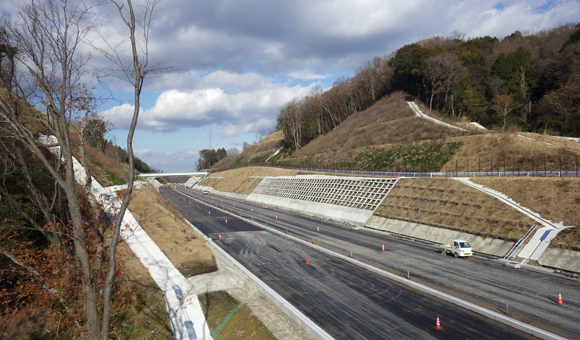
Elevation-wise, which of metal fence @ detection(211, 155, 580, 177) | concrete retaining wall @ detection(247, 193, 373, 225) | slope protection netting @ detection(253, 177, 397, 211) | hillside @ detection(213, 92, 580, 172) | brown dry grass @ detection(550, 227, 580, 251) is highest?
hillside @ detection(213, 92, 580, 172)

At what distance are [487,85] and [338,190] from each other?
4751 centimetres

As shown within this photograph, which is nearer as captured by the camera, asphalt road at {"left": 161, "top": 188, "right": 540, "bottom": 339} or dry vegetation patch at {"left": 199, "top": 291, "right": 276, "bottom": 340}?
asphalt road at {"left": 161, "top": 188, "right": 540, "bottom": 339}

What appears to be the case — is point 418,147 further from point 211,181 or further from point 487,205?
point 211,181

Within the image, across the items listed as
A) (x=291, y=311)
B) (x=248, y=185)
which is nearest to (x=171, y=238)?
(x=291, y=311)

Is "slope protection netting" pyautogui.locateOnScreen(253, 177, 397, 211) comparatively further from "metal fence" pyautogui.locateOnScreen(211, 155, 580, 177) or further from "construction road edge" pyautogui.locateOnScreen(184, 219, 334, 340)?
"construction road edge" pyautogui.locateOnScreen(184, 219, 334, 340)

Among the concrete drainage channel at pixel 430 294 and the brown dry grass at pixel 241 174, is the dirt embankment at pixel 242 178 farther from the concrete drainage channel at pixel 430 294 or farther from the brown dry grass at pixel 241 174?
the concrete drainage channel at pixel 430 294

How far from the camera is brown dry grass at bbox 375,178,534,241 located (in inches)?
1040

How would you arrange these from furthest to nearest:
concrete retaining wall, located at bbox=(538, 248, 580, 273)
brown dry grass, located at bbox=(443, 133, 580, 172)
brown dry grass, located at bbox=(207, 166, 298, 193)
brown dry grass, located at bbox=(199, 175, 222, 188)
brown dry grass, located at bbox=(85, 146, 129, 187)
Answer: brown dry grass, located at bbox=(199, 175, 222, 188) < brown dry grass, located at bbox=(207, 166, 298, 193) < brown dry grass, located at bbox=(443, 133, 580, 172) < brown dry grass, located at bbox=(85, 146, 129, 187) < concrete retaining wall, located at bbox=(538, 248, 580, 273)

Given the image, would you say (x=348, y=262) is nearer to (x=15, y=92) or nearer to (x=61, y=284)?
(x=61, y=284)

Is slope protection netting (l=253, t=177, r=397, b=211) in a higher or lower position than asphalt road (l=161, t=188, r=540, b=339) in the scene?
higher

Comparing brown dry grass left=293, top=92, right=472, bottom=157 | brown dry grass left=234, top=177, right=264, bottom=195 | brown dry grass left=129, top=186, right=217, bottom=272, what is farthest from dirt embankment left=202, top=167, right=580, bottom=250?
brown dry grass left=234, top=177, right=264, bottom=195

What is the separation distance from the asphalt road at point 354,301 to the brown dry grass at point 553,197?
12011mm

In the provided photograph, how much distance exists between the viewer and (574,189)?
2639 cm

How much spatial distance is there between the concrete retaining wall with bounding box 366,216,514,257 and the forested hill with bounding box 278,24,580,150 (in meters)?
37.1
